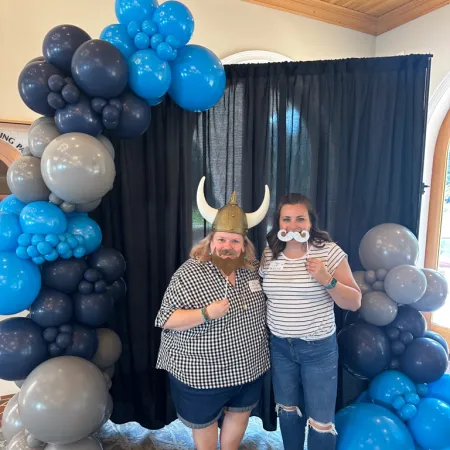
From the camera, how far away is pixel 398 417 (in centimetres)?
176

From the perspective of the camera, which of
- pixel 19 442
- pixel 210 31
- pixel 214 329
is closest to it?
pixel 214 329

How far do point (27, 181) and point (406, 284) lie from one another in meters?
1.73

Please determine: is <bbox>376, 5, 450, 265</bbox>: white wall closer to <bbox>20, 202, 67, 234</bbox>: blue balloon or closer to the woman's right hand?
the woman's right hand

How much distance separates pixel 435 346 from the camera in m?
1.78

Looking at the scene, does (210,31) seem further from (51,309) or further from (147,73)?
(51,309)

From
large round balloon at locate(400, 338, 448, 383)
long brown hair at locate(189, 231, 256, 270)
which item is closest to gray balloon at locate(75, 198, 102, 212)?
long brown hair at locate(189, 231, 256, 270)

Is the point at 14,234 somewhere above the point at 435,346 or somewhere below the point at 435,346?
above

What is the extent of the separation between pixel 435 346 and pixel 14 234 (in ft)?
6.42

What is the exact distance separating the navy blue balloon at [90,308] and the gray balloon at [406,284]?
1335 mm

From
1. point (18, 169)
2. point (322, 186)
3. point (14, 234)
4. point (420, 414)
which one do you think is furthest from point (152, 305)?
point (420, 414)

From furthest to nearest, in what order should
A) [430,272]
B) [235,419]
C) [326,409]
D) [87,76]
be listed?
[430,272], [235,419], [326,409], [87,76]

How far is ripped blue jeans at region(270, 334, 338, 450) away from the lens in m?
1.58

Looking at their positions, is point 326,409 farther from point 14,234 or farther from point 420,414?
point 14,234

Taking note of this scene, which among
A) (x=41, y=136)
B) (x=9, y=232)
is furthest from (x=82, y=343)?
(x=41, y=136)
